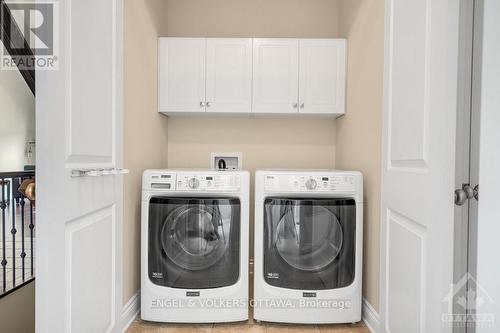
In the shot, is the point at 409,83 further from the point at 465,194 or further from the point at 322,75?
the point at 322,75

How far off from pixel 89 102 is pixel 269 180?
1.12 m

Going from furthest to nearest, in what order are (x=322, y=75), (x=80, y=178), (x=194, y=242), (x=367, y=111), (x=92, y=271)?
(x=322, y=75) < (x=367, y=111) < (x=194, y=242) < (x=92, y=271) < (x=80, y=178)

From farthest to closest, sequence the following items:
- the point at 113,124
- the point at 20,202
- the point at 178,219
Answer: the point at 20,202, the point at 178,219, the point at 113,124

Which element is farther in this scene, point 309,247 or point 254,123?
point 254,123

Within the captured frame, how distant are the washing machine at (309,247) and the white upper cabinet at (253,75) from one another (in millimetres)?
745

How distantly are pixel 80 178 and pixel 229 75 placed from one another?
1.60m

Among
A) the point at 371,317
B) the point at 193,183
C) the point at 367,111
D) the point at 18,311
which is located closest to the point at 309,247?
Result: the point at 371,317

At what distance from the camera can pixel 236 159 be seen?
274 cm

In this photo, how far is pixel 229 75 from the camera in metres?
2.40

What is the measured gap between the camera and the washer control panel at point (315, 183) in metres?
1.91

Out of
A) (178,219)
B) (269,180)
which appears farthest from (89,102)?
(269,180)

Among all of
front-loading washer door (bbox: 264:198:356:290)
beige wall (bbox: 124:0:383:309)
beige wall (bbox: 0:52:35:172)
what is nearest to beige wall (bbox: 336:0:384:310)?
beige wall (bbox: 124:0:383:309)

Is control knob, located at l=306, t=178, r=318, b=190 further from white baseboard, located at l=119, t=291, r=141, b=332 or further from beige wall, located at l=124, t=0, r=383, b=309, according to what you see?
white baseboard, located at l=119, t=291, r=141, b=332

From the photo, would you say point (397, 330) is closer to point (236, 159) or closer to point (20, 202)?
point (236, 159)
